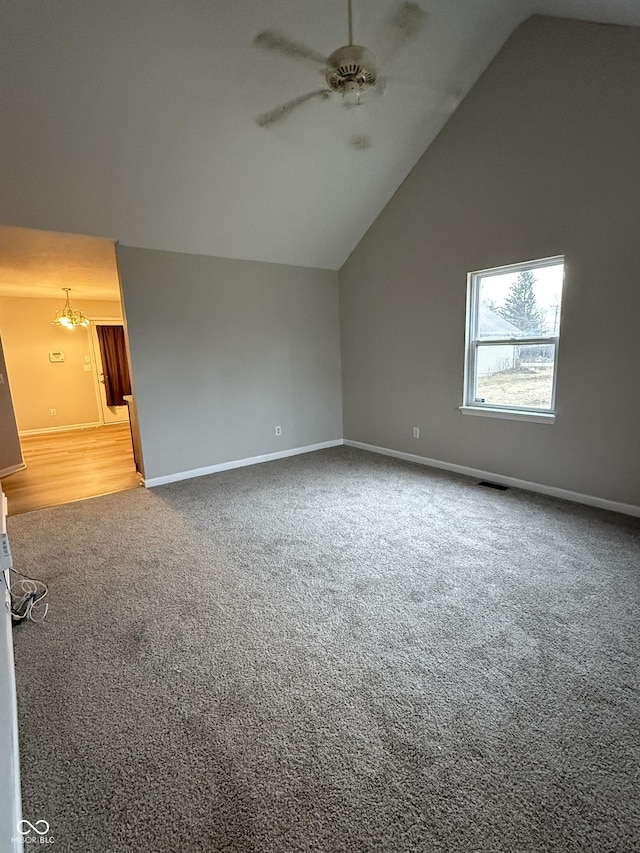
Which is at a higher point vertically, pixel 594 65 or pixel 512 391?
pixel 594 65

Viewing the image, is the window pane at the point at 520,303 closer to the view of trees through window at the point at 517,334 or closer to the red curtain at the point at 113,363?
the view of trees through window at the point at 517,334

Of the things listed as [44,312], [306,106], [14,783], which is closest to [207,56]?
[306,106]

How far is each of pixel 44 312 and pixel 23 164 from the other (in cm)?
490

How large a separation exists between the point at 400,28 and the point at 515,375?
2650 millimetres

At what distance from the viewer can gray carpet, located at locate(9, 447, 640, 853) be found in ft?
3.74

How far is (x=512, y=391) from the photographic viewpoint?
3.76 metres

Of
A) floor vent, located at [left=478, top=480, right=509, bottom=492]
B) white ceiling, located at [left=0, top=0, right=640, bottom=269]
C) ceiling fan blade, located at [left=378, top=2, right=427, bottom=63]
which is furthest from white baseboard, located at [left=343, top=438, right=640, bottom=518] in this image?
ceiling fan blade, located at [left=378, top=2, right=427, bottom=63]

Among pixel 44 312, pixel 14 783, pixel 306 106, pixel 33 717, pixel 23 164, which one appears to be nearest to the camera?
pixel 14 783

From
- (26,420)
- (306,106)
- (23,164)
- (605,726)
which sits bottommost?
(605,726)

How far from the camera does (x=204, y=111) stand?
9.40 ft

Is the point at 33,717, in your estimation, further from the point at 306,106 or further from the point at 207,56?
the point at 306,106

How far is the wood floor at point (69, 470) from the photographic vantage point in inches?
158

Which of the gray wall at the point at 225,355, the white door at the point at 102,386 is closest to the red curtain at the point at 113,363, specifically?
the white door at the point at 102,386

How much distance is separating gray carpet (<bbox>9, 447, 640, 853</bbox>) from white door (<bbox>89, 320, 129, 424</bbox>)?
17.1 ft
